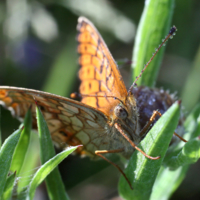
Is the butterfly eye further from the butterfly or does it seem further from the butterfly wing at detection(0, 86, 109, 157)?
the butterfly wing at detection(0, 86, 109, 157)

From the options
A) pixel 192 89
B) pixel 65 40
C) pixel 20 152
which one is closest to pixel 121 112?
pixel 20 152

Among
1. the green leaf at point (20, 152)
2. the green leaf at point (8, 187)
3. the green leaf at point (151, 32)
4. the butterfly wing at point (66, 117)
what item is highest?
the green leaf at point (151, 32)

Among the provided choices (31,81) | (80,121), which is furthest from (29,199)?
(31,81)

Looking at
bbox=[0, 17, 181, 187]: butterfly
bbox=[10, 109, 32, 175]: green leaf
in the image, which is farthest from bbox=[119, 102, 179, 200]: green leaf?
bbox=[10, 109, 32, 175]: green leaf

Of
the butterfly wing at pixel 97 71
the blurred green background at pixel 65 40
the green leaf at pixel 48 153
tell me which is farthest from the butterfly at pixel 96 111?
the blurred green background at pixel 65 40

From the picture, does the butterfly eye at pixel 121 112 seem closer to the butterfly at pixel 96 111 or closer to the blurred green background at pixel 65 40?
the butterfly at pixel 96 111

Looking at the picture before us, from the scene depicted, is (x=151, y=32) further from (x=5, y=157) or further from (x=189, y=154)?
(x=5, y=157)
